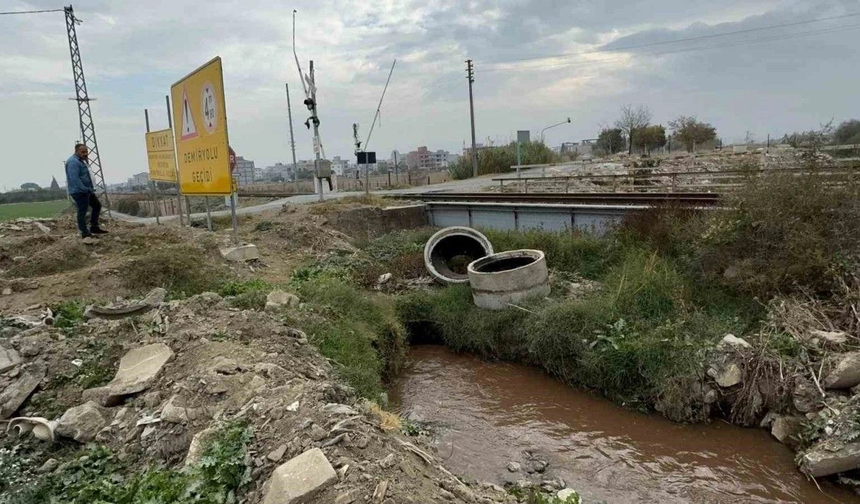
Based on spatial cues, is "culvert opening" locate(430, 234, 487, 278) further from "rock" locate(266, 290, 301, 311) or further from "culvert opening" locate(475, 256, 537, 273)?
"rock" locate(266, 290, 301, 311)

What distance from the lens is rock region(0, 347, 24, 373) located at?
15.1 feet

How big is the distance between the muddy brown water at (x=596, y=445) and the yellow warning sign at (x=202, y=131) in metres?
4.92

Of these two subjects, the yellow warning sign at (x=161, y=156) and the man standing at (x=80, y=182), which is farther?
the yellow warning sign at (x=161, y=156)

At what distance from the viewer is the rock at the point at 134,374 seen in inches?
168

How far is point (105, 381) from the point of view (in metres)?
4.59

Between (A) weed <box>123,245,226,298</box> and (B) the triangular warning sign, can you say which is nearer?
(A) weed <box>123,245,226,298</box>

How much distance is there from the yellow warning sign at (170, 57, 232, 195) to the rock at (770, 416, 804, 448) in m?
8.45

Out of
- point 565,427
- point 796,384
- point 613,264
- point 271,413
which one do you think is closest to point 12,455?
point 271,413

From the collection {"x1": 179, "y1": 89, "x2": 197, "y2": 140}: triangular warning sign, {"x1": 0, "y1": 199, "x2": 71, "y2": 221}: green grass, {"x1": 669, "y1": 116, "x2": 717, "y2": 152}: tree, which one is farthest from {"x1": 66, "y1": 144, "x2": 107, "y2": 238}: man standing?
{"x1": 669, "y1": 116, "x2": 717, "y2": 152}: tree

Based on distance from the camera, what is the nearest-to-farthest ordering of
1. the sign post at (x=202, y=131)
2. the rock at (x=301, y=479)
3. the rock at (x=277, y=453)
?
the rock at (x=301, y=479) < the rock at (x=277, y=453) < the sign post at (x=202, y=131)

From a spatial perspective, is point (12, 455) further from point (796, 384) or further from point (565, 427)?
point (796, 384)

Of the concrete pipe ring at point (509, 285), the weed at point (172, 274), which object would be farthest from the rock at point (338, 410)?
the concrete pipe ring at point (509, 285)

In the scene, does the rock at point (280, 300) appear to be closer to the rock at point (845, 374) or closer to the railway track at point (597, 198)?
the rock at point (845, 374)

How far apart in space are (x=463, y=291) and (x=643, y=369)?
3.56m
